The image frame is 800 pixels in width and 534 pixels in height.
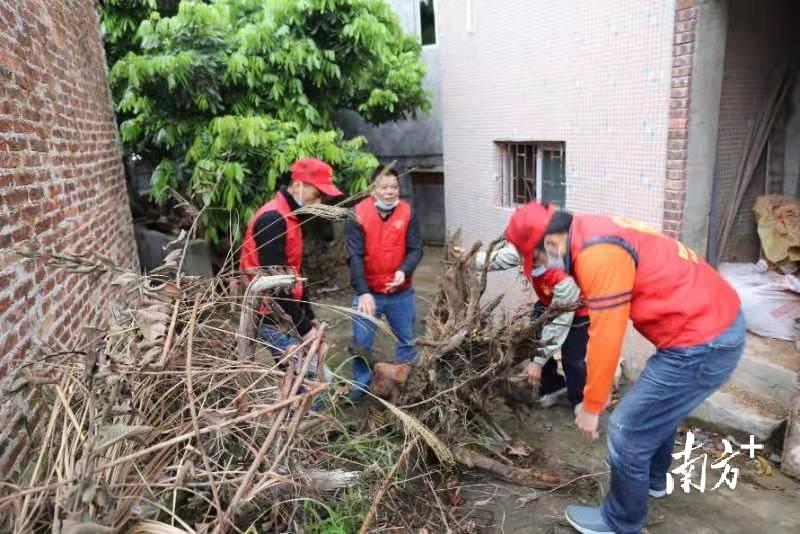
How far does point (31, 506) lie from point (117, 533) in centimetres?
35

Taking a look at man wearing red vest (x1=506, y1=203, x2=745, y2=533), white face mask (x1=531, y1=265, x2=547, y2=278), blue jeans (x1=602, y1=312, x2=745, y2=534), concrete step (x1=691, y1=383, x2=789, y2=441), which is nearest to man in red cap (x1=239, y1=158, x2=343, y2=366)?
white face mask (x1=531, y1=265, x2=547, y2=278)

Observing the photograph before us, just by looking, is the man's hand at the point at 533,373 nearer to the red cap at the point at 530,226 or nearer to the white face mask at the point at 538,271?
the white face mask at the point at 538,271

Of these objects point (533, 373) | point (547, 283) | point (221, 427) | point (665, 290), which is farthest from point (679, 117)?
point (221, 427)

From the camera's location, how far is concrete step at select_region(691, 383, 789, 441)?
143 inches

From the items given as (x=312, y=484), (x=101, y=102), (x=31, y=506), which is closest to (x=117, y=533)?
(x=31, y=506)

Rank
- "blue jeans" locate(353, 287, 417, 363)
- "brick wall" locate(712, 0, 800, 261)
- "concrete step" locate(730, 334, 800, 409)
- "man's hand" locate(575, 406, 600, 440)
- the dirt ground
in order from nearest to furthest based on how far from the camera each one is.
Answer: "man's hand" locate(575, 406, 600, 440) < the dirt ground < "concrete step" locate(730, 334, 800, 409) < "blue jeans" locate(353, 287, 417, 363) < "brick wall" locate(712, 0, 800, 261)

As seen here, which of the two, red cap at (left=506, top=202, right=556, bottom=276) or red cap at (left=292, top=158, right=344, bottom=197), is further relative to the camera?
red cap at (left=292, top=158, right=344, bottom=197)

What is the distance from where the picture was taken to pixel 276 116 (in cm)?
630

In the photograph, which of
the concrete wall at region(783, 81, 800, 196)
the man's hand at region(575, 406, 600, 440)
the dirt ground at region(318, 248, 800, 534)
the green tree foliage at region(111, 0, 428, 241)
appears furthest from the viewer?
the green tree foliage at region(111, 0, 428, 241)

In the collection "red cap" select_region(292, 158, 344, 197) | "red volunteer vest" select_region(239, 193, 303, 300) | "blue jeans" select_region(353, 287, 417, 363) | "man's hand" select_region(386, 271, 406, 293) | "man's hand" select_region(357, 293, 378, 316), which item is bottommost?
"blue jeans" select_region(353, 287, 417, 363)

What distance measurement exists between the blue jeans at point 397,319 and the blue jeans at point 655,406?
1.91 m

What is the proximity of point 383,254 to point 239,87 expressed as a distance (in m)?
3.16

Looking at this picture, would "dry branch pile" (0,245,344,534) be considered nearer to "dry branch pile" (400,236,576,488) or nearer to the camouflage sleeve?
"dry branch pile" (400,236,576,488)

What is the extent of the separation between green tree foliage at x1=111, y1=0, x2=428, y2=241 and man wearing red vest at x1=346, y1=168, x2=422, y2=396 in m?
1.85
